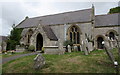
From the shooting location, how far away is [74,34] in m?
21.9

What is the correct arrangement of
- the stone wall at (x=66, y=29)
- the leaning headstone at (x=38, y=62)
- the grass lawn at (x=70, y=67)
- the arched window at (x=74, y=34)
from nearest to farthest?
1. the grass lawn at (x=70, y=67)
2. the leaning headstone at (x=38, y=62)
3. the stone wall at (x=66, y=29)
4. the arched window at (x=74, y=34)

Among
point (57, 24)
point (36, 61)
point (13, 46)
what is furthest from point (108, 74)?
point (13, 46)

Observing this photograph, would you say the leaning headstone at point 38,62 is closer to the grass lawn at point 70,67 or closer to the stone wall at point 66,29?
the grass lawn at point 70,67

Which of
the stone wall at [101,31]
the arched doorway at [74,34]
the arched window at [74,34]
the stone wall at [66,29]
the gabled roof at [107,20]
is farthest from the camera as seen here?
the arched window at [74,34]

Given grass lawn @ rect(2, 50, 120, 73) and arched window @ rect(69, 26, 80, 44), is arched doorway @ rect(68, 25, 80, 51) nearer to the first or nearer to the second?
arched window @ rect(69, 26, 80, 44)

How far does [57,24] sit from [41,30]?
5884 mm

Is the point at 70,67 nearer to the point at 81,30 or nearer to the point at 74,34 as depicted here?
the point at 81,30

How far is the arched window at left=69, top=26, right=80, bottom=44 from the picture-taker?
70.6ft

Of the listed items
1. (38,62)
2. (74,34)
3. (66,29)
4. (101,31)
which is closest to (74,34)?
(74,34)

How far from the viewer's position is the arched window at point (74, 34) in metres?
21.5

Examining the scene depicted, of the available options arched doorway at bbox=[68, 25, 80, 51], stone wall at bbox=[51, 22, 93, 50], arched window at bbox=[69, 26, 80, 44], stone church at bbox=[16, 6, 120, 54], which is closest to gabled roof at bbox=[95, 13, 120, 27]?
stone church at bbox=[16, 6, 120, 54]

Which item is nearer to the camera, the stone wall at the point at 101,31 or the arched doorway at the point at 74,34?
the stone wall at the point at 101,31

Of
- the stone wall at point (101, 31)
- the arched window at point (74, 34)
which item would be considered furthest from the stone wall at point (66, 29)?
the stone wall at point (101, 31)

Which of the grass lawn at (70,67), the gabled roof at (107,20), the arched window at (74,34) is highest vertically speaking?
the gabled roof at (107,20)
